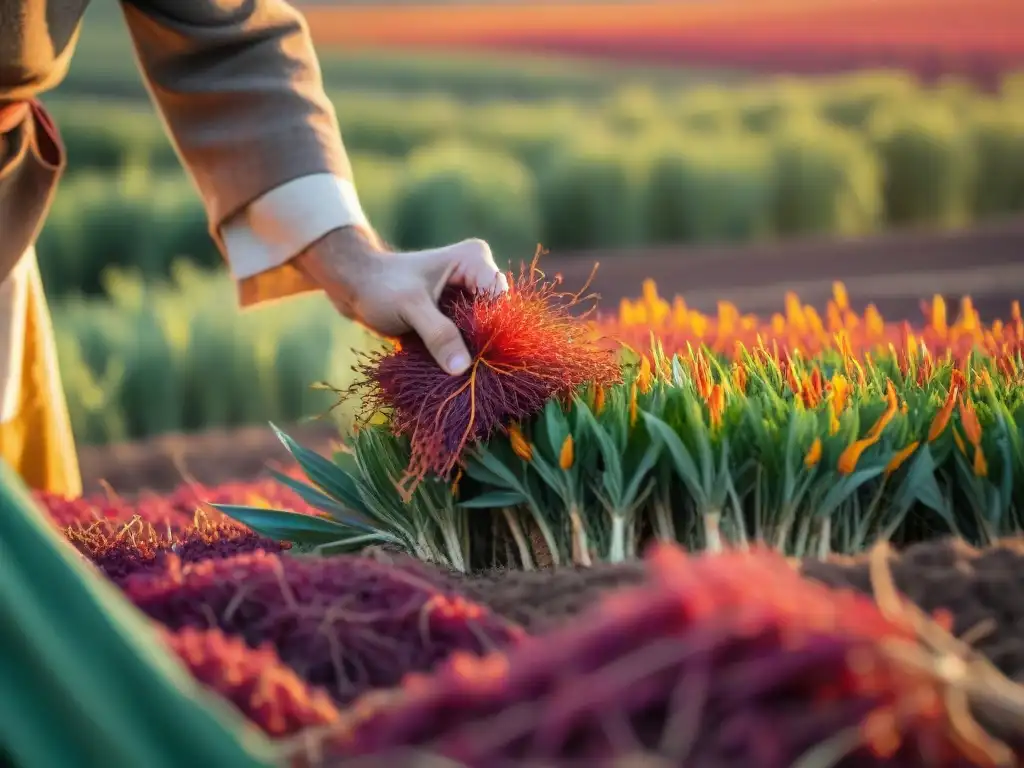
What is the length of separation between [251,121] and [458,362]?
1.85 ft

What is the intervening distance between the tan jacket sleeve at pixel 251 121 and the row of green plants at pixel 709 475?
1.19 ft

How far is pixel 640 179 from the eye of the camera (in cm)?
834

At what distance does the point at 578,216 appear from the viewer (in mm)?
8422

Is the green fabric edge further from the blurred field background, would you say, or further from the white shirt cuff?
the blurred field background

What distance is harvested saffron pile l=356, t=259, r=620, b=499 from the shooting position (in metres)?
1.42

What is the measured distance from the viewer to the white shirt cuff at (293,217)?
1.64 m

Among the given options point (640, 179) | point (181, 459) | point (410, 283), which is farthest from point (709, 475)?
point (640, 179)

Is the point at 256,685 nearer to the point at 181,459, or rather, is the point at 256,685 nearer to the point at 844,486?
the point at 844,486

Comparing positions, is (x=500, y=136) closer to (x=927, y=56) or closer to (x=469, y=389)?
(x=927, y=56)

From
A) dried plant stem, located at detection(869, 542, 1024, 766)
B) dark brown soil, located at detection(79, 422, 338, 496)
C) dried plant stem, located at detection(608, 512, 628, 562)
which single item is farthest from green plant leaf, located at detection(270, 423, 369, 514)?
dark brown soil, located at detection(79, 422, 338, 496)

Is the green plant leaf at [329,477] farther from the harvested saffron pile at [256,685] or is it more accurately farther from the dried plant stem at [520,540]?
the harvested saffron pile at [256,685]

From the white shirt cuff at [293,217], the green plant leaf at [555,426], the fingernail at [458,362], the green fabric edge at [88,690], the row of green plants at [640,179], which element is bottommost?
the row of green plants at [640,179]

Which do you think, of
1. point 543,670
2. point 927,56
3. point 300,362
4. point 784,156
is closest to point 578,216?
point 784,156

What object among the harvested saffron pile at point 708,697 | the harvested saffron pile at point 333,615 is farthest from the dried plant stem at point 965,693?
the harvested saffron pile at point 333,615
